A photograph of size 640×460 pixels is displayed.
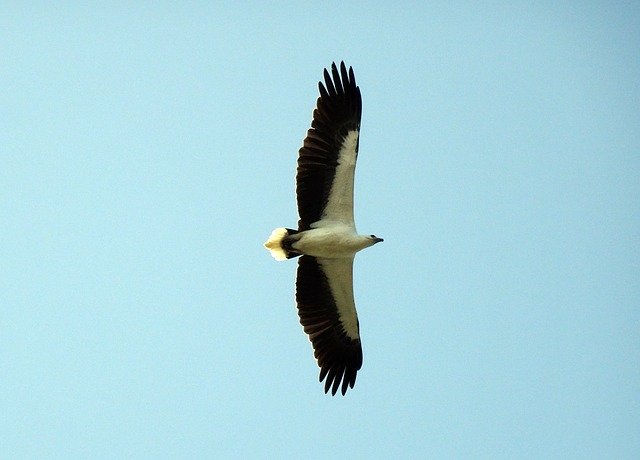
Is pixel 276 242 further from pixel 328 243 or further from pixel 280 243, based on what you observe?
pixel 328 243

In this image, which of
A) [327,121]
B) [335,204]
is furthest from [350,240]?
[327,121]

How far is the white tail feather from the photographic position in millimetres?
15297

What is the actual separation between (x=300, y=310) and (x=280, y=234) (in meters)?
1.46

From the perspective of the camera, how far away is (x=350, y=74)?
51.2 feet

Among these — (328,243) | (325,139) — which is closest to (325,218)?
(328,243)

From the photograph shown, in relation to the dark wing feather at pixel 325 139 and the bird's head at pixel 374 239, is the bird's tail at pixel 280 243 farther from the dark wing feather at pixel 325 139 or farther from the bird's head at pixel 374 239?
the bird's head at pixel 374 239

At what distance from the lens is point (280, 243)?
603 inches

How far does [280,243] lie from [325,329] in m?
1.85

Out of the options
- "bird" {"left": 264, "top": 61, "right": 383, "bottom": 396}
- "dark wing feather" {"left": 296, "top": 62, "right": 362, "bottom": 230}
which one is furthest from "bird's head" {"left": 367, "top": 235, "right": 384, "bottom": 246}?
"dark wing feather" {"left": 296, "top": 62, "right": 362, "bottom": 230}

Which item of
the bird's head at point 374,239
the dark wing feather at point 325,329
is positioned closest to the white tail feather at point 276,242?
the dark wing feather at point 325,329

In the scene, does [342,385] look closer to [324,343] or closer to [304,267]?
[324,343]

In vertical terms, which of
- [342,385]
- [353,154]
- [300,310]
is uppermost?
[353,154]

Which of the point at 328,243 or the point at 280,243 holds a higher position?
the point at 328,243

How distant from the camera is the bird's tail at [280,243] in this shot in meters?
15.3
